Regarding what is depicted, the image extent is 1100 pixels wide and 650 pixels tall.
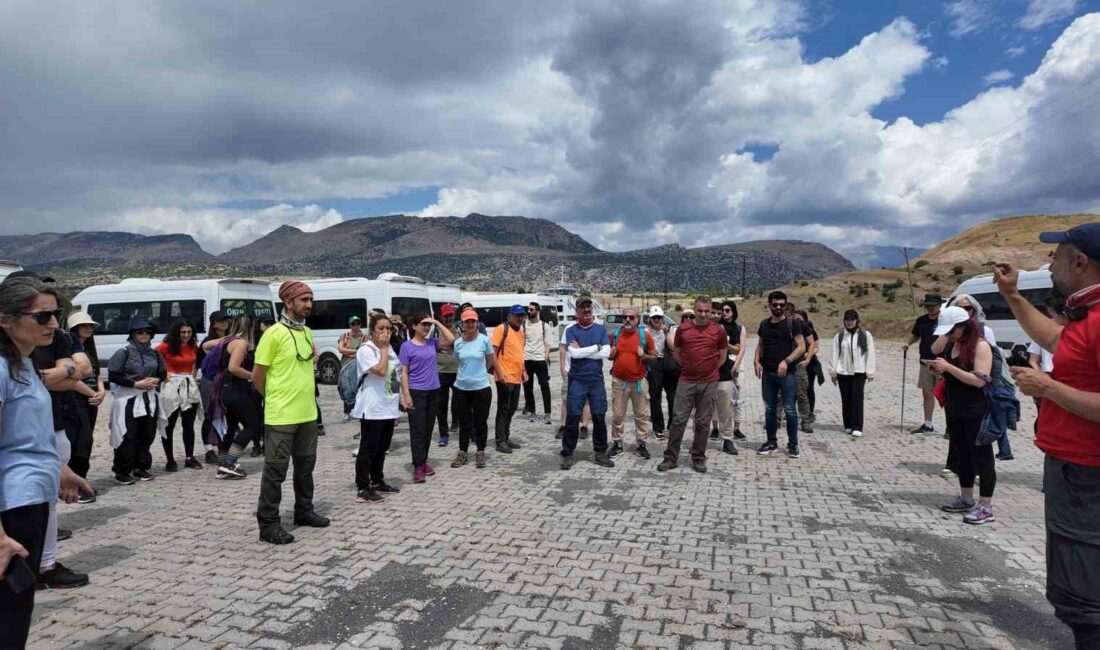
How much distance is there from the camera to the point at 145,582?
4.03 meters

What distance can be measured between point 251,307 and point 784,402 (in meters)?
13.3

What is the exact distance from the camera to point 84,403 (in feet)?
18.7

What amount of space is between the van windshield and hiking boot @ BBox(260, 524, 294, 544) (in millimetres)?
10792

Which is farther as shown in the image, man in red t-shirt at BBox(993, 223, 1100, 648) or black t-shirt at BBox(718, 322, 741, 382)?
black t-shirt at BBox(718, 322, 741, 382)

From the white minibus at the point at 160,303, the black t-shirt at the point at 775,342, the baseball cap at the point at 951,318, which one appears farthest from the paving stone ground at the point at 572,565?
the white minibus at the point at 160,303

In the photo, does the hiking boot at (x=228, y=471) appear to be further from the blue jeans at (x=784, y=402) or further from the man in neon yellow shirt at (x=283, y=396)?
the blue jeans at (x=784, y=402)

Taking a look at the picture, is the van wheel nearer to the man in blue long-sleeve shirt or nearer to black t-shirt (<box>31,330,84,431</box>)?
the man in blue long-sleeve shirt

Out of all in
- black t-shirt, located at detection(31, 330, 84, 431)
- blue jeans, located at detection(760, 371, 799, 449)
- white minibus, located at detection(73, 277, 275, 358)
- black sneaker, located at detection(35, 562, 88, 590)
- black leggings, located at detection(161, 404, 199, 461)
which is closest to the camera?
black sneaker, located at detection(35, 562, 88, 590)

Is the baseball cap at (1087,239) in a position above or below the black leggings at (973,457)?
above

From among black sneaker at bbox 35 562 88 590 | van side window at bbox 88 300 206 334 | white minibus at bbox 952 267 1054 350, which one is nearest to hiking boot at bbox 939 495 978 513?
black sneaker at bbox 35 562 88 590

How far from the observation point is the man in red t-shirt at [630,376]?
7.48 m

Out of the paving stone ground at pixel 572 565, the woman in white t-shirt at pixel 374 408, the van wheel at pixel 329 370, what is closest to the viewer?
the paving stone ground at pixel 572 565

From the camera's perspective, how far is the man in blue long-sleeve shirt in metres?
6.99

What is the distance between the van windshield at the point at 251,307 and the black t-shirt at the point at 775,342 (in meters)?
11.9
